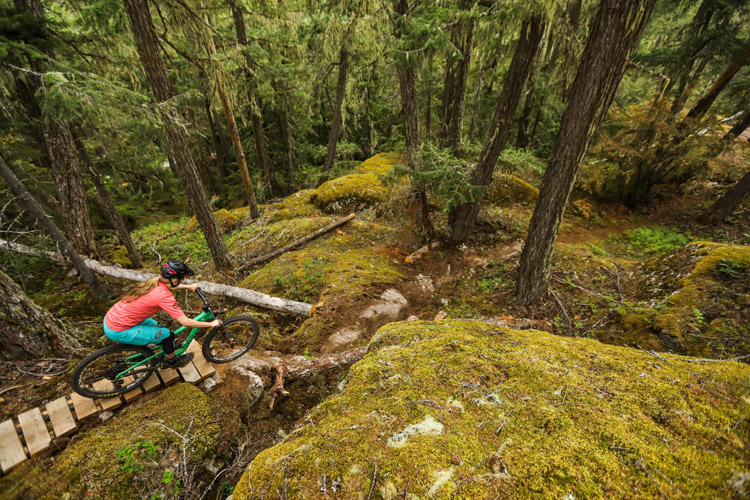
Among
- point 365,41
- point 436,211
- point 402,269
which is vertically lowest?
point 402,269

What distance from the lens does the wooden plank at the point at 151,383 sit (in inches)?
153

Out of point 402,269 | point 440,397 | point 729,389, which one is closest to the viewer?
point 729,389

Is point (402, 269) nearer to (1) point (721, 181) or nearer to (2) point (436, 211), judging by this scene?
(2) point (436, 211)

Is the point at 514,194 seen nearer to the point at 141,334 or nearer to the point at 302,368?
the point at 302,368

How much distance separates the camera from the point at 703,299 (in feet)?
15.8

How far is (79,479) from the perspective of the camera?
8.77ft

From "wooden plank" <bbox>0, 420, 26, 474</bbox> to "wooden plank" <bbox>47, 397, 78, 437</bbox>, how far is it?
27cm

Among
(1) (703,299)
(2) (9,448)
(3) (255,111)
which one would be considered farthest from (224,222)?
(1) (703,299)

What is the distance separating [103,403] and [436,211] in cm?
1015

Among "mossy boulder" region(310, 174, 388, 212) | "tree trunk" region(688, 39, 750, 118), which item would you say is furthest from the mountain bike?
"tree trunk" region(688, 39, 750, 118)

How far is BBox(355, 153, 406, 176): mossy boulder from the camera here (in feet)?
49.9

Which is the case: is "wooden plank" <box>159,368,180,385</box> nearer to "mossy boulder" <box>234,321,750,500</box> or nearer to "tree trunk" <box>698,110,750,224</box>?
"mossy boulder" <box>234,321,750,500</box>

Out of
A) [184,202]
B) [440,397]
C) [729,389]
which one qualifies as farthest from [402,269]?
[184,202]

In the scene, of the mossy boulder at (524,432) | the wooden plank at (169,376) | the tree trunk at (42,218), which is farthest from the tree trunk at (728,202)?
the tree trunk at (42,218)
